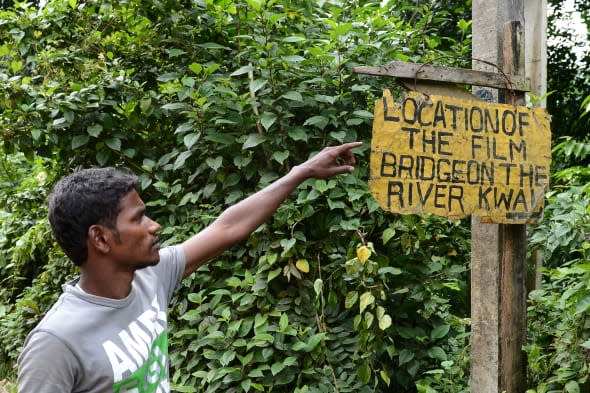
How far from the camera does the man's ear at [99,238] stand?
5.41 ft

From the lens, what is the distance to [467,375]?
3.11 m

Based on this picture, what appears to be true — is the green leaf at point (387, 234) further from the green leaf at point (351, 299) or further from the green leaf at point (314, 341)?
the green leaf at point (314, 341)

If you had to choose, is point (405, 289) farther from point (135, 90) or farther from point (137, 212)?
point (135, 90)

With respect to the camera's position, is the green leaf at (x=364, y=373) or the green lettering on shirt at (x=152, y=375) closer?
the green lettering on shirt at (x=152, y=375)

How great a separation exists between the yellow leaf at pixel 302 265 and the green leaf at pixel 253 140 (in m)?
0.64

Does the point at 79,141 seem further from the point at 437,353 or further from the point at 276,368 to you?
the point at 437,353

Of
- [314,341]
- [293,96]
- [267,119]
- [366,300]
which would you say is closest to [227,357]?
[314,341]

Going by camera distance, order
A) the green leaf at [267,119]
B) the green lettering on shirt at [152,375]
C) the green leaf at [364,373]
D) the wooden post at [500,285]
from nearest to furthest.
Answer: the green lettering on shirt at [152,375] → the wooden post at [500,285] → the green leaf at [364,373] → the green leaf at [267,119]

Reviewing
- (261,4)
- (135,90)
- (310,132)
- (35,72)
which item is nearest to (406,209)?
(310,132)

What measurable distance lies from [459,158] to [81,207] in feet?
5.08

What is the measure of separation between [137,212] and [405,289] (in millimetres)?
1664

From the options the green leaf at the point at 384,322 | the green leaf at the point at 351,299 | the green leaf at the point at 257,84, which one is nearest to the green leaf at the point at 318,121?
the green leaf at the point at 257,84

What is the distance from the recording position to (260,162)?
3.49 m

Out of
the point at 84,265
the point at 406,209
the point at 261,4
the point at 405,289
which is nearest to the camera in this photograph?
the point at 84,265
